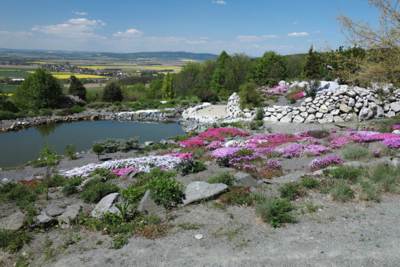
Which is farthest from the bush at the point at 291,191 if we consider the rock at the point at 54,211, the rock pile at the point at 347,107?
the rock pile at the point at 347,107

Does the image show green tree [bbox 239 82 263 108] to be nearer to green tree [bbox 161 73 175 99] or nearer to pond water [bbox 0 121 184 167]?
pond water [bbox 0 121 184 167]

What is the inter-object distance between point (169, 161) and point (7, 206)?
227 inches

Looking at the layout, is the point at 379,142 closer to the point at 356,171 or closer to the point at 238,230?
the point at 356,171

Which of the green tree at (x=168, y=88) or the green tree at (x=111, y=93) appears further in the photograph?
the green tree at (x=168, y=88)

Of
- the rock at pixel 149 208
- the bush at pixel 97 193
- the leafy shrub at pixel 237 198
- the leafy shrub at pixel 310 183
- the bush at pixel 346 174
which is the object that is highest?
the bush at pixel 346 174

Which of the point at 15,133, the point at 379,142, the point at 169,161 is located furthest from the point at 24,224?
the point at 15,133

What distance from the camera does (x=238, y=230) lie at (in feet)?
21.7

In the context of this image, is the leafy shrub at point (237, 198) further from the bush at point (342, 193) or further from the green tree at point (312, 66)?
the green tree at point (312, 66)

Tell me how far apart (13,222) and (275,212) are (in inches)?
233

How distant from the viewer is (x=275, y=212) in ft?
22.8

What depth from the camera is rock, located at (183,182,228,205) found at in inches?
318

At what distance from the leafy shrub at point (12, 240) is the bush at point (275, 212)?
496cm

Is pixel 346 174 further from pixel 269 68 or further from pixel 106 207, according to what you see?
pixel 269 68

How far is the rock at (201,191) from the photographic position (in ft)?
26.5
